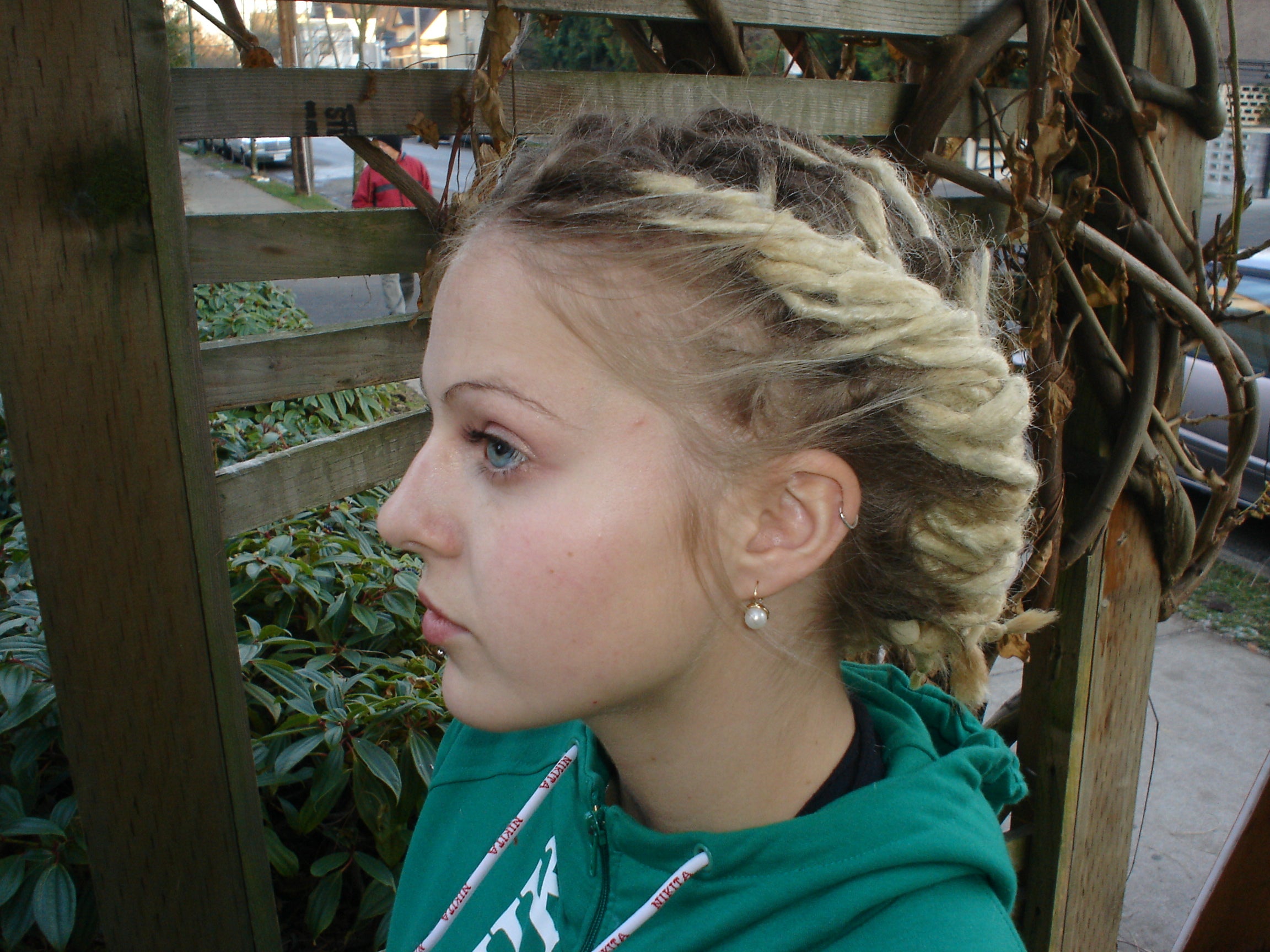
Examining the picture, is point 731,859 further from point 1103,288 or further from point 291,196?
point 291,196

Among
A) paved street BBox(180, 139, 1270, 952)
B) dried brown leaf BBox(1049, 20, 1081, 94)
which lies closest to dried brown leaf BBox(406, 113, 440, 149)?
dried brown leaf BBox(1049, 20, 1081, 94)

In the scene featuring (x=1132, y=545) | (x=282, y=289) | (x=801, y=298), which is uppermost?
(x=801, y=298)

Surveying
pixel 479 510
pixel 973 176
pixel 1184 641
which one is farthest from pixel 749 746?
pixel 1184 641

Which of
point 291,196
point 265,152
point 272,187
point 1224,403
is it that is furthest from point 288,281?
point 265,152

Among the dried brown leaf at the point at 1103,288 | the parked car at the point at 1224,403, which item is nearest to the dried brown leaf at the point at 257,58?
the dried brown leaf at the point at 1103,288

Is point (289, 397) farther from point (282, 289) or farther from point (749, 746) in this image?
point (282, 289)

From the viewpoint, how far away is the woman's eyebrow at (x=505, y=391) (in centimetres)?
100

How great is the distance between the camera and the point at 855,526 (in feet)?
3.65

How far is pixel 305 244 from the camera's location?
1467mm

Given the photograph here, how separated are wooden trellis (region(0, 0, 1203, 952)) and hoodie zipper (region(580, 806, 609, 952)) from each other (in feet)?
1.97

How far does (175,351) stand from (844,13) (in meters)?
1.15

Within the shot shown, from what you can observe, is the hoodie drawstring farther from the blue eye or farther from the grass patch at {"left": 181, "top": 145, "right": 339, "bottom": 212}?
the grass patch at {"left": 181, "top": 145, "right": 339, "bottom": 212}

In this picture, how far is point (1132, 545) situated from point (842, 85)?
101 centimetres

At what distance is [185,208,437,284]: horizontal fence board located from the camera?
138cm
